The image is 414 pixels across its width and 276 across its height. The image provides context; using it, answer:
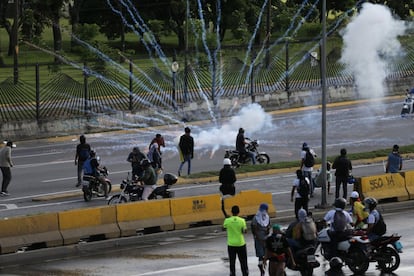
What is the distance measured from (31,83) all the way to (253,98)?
10.3m

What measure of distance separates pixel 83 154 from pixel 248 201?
6.15 m

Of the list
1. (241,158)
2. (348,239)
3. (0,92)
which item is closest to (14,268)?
(348,239)

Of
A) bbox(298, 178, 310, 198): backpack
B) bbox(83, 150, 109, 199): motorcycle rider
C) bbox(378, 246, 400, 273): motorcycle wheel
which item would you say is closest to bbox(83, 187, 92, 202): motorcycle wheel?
bbox(83, 150, 109, 199): motorcycle rider

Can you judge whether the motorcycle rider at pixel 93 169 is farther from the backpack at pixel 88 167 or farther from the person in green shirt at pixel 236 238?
the person in green shirt at pixel 236 238

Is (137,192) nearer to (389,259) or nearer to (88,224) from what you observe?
Answer: (88,224)

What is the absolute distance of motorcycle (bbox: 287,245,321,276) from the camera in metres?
22.2

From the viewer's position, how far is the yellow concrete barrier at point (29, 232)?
→ 25.3 m

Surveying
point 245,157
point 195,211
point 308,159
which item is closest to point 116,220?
point 195,211

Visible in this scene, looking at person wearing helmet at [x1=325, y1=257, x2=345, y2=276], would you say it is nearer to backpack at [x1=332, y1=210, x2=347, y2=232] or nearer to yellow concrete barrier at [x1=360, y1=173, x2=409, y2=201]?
backpack at [x1=332, y1=210, x2=347, y2=232]

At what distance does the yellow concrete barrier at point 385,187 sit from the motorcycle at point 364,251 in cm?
850

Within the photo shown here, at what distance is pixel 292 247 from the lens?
2236 centimetres

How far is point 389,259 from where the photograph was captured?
2311cm

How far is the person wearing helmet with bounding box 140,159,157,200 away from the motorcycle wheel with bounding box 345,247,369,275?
7765mm

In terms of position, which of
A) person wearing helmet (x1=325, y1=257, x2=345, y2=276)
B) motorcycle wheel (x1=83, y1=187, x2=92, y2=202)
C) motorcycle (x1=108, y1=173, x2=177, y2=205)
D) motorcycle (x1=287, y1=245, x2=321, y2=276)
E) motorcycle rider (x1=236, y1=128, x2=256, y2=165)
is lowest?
person wearing helmet (x1=325, y1=257, x2=345, y2=276)
